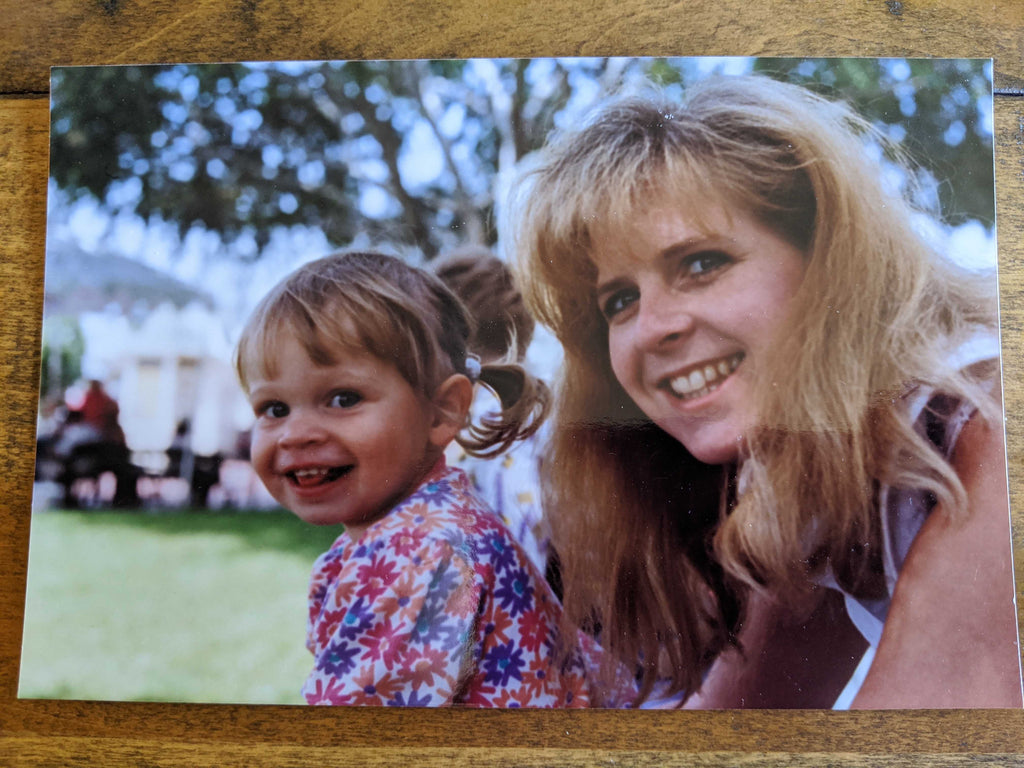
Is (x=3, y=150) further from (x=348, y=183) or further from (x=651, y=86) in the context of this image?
(x=651, y=86)

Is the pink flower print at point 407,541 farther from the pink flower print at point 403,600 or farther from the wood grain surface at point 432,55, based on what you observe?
the wood grain surface at point 432,55

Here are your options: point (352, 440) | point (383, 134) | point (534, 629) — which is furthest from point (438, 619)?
point (383, 134)

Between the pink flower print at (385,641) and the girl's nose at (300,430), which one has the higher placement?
the girl's nose at (300,430)

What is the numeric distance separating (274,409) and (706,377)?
0.78 metres

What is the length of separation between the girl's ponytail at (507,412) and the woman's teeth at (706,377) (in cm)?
24

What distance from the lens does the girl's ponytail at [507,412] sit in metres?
1.30

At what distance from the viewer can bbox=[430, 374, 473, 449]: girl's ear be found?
1.30 meters

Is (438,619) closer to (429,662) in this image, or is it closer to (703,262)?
(429,662)

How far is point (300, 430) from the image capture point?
1.30m

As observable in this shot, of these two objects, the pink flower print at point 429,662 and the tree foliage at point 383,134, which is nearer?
the pink flower print at point 429,662

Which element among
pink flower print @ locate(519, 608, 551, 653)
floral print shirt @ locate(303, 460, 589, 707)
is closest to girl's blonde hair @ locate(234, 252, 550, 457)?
floral print shirt @ locate(303, 460, 589, 707)

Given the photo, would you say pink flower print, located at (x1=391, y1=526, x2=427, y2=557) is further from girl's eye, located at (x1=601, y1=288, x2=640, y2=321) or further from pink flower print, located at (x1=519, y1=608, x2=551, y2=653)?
girl's eye, located at (x1=601, y1=288, x2=640, y2=321)

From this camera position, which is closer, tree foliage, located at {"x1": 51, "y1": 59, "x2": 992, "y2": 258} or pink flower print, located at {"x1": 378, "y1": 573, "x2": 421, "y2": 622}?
pink flower print, located at {"x1": 378, "y1": 573, "x2": 421, "y2": 622}

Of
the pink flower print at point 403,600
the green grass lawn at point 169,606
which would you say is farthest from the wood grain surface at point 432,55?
the pink flower print at point 403,600
